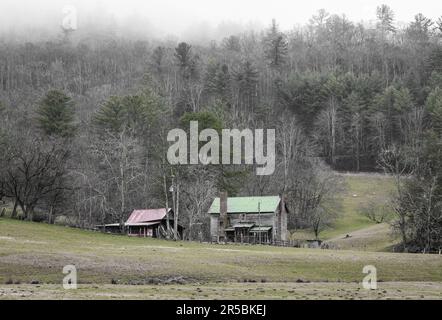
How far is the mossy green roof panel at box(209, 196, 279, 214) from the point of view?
85.9m

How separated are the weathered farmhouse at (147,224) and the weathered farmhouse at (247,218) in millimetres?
7014

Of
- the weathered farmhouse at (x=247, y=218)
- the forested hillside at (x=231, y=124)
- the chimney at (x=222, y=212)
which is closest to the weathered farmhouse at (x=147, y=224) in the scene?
the forested hillside at (x=231, y=124)

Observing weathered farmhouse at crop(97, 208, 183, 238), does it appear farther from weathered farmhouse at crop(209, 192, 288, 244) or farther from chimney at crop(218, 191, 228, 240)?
weathered farmhouse at crop(209, 192, 288, 244)

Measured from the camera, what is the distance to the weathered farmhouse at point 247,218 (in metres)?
84.8

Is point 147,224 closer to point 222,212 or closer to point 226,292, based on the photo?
point 222,212

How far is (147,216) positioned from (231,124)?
32.4 meters

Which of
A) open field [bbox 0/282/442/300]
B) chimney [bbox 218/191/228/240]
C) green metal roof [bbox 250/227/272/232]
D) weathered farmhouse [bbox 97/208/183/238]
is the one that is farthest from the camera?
chimney [bbox 218/191/228/240]

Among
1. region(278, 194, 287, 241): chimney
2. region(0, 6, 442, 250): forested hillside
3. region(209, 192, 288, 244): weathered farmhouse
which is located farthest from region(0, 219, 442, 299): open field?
region(278, 194, 287, 241): chimney

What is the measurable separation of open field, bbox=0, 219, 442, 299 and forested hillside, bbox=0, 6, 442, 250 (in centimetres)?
1993

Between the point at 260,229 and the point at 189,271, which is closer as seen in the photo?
the point at 189,271

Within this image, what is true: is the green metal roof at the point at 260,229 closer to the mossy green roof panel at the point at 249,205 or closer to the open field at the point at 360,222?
the mossy green roof panel at the point at 249,205

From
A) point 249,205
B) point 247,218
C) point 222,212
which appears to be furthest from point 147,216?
point 249,205

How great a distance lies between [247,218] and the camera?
86.4m

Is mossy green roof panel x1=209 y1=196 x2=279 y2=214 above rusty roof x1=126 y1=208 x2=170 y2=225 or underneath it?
above
